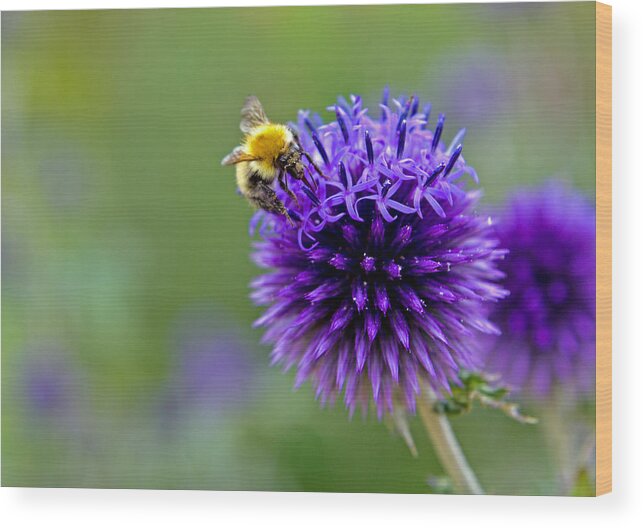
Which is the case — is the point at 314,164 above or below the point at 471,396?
above

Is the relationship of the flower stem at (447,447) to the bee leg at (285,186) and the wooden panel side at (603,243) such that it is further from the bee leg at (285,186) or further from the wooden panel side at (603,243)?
the bee leg at (285,186)

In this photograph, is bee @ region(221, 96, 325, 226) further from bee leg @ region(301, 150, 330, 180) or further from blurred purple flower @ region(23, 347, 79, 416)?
blurred purple flower @ region(23, 347, 79, 416)

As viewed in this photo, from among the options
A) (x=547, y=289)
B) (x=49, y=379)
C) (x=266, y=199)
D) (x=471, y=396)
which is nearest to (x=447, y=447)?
(x=471, y=396)

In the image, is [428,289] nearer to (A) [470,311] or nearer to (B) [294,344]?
(A) [470,311]

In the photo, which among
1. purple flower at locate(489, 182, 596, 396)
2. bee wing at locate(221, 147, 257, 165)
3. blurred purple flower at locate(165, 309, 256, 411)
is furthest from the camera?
blurred purple flower at locate(165, 309, 256, 411)

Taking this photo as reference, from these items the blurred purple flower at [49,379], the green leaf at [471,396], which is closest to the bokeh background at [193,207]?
the blurred purple flower at [49,379]

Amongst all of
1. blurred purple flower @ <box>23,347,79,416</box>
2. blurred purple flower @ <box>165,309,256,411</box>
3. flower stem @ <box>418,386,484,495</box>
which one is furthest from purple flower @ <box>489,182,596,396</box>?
blurred purple flower @ <box>23,347,79,416</box>

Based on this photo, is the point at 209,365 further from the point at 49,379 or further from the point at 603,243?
the point at 603,243
